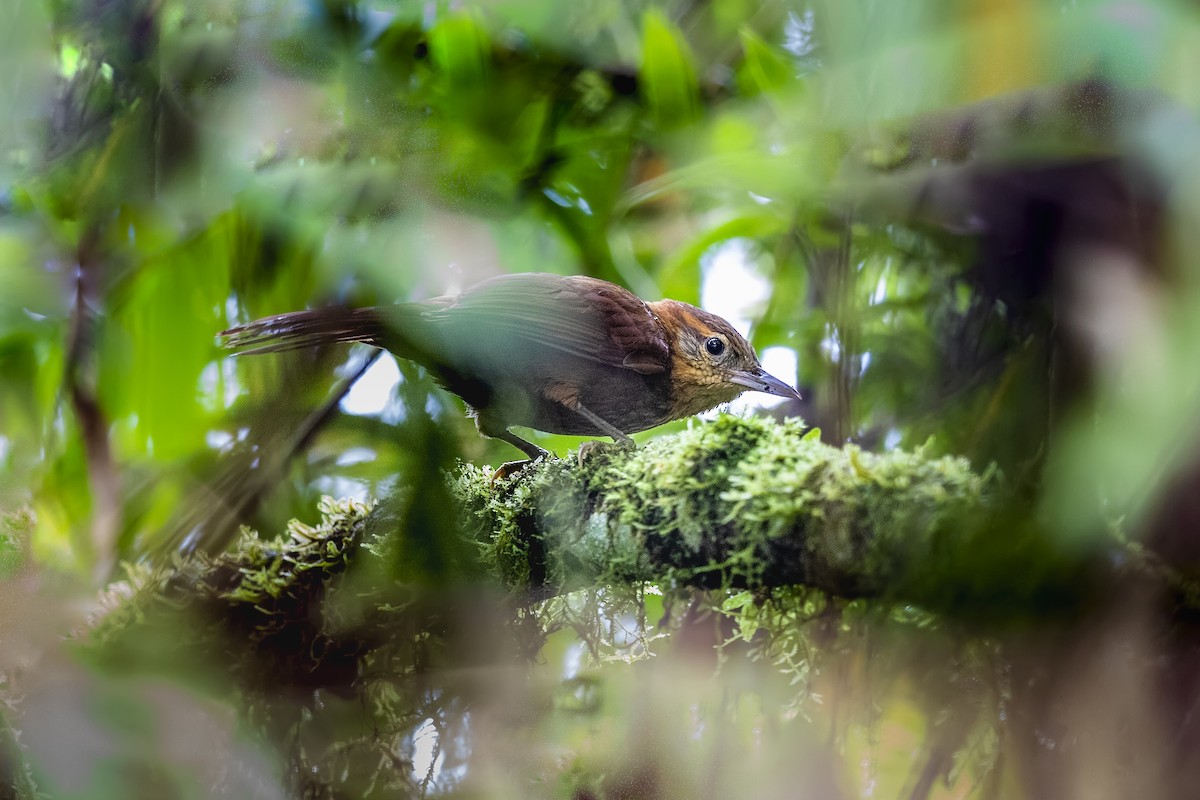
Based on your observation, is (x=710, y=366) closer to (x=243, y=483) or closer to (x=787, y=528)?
(x=787, y=528)

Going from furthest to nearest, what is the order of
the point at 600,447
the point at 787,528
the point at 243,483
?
1. the point at 243,483
2. the point at 600,447
3. the point at 787,528

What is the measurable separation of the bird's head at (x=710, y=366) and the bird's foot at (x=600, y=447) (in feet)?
0.28

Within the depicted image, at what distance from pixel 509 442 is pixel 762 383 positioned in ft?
0.84

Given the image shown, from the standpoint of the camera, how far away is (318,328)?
0.72 m

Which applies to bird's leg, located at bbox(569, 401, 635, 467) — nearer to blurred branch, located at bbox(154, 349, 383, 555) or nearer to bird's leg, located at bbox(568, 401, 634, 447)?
bird's leg, located at bbox(568, 401, 634, 447)

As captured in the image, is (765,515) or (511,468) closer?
(765,515)

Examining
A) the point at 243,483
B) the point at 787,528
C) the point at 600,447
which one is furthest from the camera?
the point at 243,483

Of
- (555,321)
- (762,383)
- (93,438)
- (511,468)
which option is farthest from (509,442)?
(93,438)

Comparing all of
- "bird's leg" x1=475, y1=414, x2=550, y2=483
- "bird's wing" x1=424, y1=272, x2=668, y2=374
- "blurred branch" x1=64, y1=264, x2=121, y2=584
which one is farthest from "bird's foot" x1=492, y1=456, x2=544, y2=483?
"blurred branch" x1=64, y1=264, x2=121, y2=584

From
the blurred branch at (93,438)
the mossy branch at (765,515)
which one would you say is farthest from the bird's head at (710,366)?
the blurred branch at (93,438)

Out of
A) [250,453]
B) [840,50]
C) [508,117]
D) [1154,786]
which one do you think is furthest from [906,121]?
[250,453]

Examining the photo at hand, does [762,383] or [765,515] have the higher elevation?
[762,383]

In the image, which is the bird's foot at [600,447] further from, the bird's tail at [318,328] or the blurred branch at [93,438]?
the blurred branch at [93,438]

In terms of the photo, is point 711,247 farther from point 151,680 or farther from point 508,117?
point 151,680
